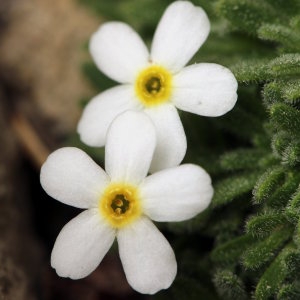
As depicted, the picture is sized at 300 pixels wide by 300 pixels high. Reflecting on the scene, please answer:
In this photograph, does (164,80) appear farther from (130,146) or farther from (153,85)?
(130,146)

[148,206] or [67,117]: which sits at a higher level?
[148,206]

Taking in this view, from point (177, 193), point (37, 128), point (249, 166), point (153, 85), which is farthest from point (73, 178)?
point (37, 128)

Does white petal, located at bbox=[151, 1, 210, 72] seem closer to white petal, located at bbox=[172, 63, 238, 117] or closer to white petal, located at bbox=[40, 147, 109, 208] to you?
white petal, located at bbox=[172, 63, 238, 117]

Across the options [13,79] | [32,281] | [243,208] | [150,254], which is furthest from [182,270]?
[13,79]

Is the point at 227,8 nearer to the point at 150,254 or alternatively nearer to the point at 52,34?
the point at 150,254

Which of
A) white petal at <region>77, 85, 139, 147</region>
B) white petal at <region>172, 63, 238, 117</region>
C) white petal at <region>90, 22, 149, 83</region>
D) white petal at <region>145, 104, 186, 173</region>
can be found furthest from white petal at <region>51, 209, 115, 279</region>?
white petal at <region>90, 22, 149, 83</region>

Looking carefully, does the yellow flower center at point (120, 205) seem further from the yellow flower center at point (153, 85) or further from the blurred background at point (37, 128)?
the blurred background at point (37, 128)
